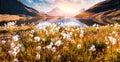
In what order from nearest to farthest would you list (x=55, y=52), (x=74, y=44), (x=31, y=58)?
(x=31, y=58)
(x=55, y=52)
(x=74, y=44)

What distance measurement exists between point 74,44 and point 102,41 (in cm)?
144

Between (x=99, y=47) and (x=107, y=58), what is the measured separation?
1.98 meters

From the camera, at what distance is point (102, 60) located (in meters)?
7.34

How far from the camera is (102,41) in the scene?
9672mm

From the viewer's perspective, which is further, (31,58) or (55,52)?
(55,52)

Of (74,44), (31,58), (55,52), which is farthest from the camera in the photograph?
(74,44)

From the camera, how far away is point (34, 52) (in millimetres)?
7691

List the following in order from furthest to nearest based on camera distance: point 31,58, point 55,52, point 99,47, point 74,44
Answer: point 99,47, point 74,44, point 55,52, point 31,58

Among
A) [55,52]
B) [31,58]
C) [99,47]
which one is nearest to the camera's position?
[31,58]

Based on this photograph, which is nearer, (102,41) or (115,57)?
(115,57)

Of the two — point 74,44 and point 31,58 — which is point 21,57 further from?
point 74,44

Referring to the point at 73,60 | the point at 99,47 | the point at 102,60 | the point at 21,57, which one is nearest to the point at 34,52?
the point at 21,57

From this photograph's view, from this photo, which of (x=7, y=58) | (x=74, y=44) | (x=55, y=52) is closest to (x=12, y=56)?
(x=7, y=58)

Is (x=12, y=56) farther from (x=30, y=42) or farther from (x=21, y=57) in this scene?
(x=30, y=42)
